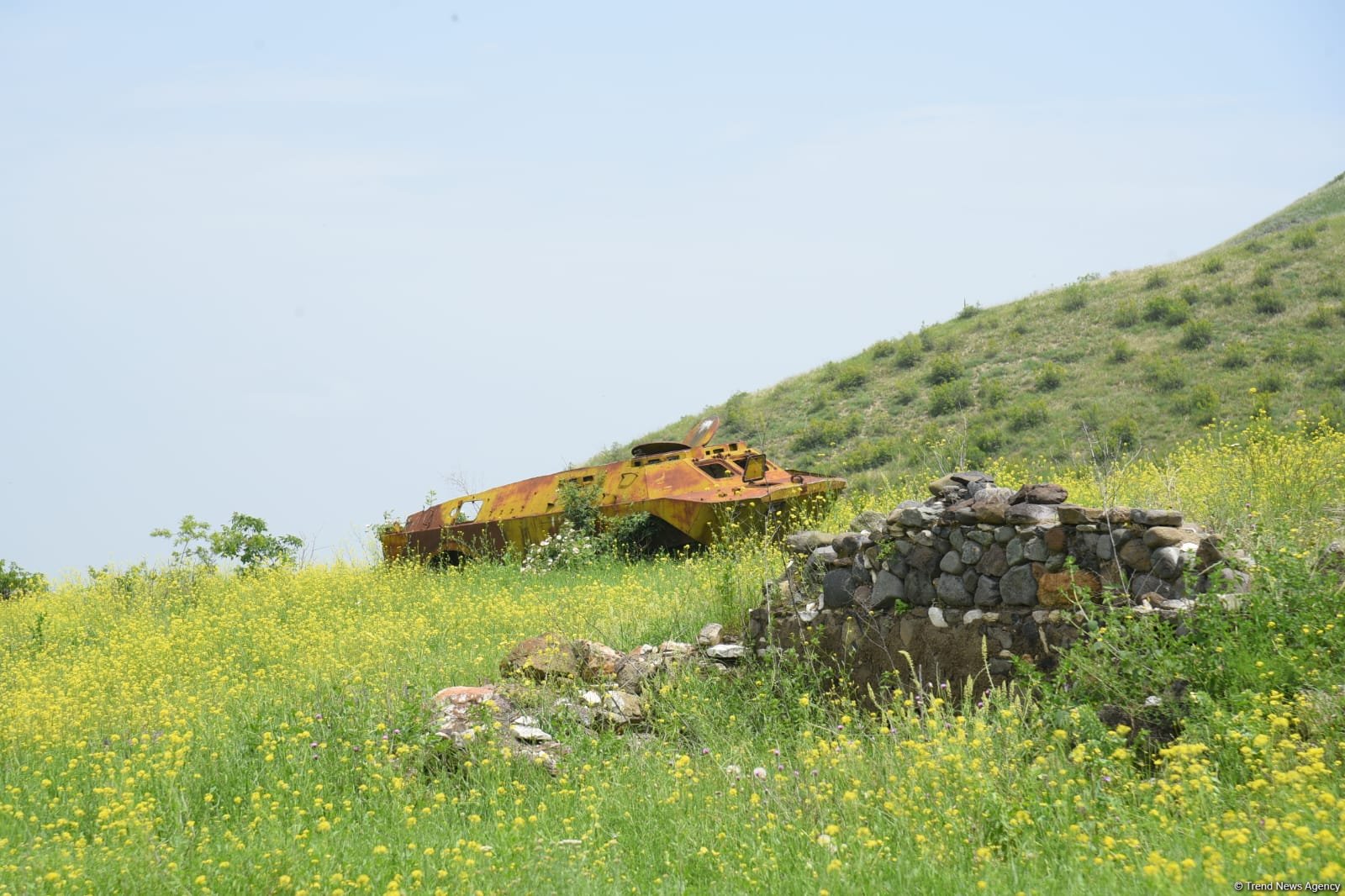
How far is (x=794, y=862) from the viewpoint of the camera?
506cm

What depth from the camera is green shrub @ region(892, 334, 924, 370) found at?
3350 centimetres

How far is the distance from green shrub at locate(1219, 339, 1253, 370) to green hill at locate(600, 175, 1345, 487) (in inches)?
1.5

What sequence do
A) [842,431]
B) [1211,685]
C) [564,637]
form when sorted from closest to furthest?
[1211,685] → [564,637] → [842,431]

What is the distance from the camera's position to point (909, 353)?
110ft

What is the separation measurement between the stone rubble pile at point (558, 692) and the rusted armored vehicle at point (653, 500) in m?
5.39

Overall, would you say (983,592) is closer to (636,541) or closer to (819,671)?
(819,671)

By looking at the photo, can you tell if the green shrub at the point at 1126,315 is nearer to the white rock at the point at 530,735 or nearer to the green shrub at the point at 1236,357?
the green shrub at the point at 1236,357

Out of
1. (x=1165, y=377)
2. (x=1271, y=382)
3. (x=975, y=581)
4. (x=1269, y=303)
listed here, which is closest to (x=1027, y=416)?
(x=1165, y=377)

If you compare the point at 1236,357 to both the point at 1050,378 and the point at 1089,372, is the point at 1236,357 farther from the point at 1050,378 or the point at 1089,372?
the point at 1050,378

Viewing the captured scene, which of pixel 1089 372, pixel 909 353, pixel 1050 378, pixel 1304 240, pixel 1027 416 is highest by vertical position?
pixel 1304 240

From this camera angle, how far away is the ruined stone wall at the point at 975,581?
7.61 meters

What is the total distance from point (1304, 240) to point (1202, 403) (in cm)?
1134

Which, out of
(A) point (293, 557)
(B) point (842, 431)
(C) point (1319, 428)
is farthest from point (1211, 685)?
(B) point (842, 431)

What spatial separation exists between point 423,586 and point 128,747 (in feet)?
26.0
